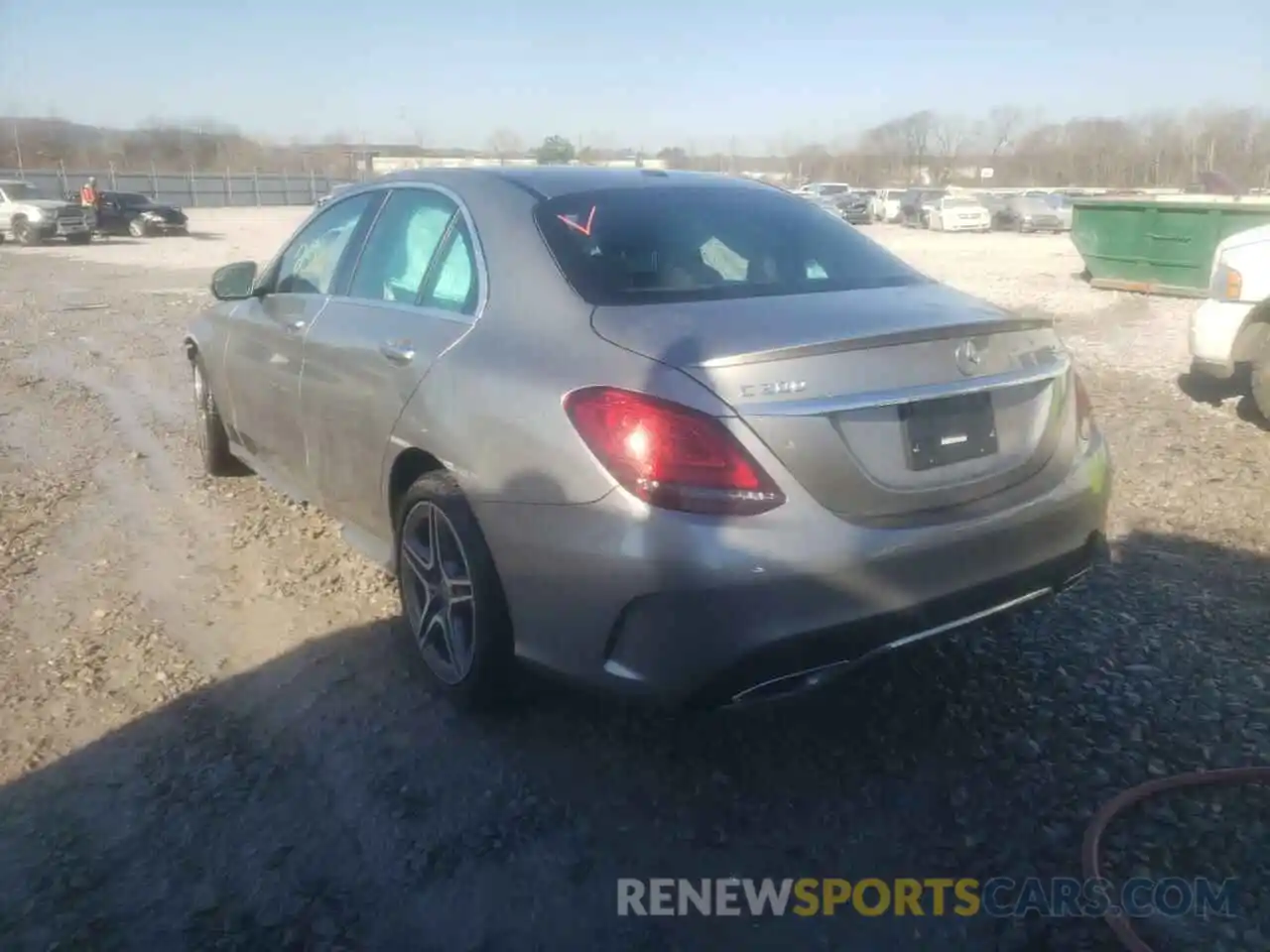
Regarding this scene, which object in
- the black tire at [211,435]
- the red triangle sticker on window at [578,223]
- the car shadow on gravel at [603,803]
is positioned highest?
the red triangle sticker on window at [578,223]

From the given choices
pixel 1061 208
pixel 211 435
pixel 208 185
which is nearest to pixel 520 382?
pixel 211 435

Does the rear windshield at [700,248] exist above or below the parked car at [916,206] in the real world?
above

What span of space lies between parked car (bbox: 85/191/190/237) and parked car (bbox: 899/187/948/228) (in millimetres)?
26093

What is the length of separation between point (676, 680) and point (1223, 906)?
1.31 m

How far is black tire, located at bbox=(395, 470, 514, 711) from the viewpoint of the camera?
307 cm

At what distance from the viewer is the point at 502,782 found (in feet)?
9.79

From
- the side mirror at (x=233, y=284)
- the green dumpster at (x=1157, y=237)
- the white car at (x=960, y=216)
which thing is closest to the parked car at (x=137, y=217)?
the white car at (x=960, y=216)

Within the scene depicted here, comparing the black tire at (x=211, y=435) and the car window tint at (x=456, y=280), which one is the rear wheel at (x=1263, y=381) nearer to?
the car window tint at (x=456, y=280)

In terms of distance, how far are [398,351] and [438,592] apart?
78cm

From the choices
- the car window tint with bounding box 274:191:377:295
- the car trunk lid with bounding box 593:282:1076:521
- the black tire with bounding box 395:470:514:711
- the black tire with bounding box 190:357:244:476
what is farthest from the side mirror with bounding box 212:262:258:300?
the car trunk lid with bounding box 593:282:1076:521

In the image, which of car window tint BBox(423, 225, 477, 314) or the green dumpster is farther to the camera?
the green dumpster

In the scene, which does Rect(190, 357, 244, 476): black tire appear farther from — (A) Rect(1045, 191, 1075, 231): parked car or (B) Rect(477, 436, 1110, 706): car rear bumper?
(A) Rect(1045, 191, 1075, 231): parked car

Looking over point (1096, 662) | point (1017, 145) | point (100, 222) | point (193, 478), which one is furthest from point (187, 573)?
point (1017, 145)

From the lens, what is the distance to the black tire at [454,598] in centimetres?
307
